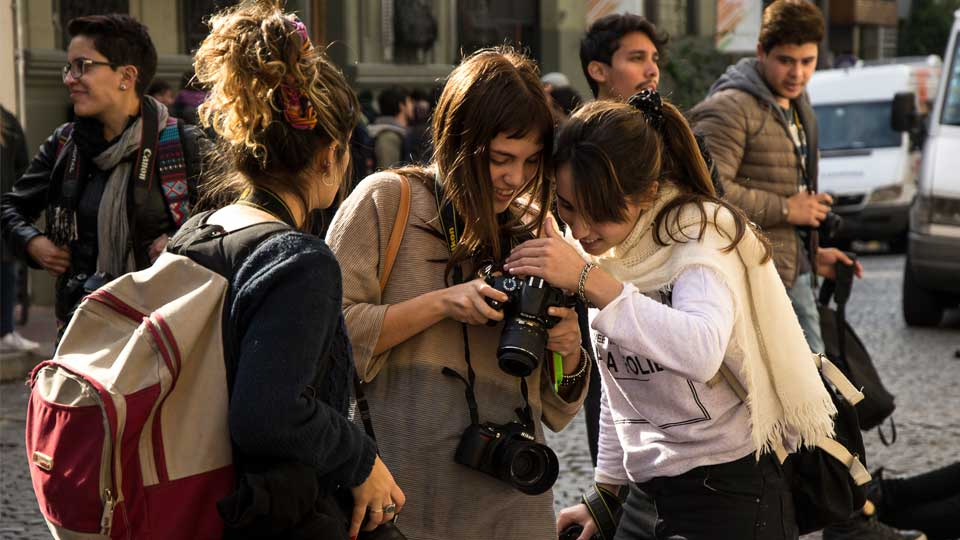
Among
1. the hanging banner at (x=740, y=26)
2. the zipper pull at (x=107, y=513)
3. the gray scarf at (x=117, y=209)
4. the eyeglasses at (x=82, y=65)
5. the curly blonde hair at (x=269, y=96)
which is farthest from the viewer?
the hanging banner at (x=740, y=26)

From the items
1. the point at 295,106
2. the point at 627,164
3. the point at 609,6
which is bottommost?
the point at 627,164

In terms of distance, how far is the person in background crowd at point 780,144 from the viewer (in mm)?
5172

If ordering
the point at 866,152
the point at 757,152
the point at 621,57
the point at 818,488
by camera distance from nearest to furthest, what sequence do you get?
the point at 818,488, the point at 621,57, the point at 757,152, the point at 866,152

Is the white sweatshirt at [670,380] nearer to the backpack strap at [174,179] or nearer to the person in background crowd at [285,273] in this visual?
the person in background crowd at [285,273]

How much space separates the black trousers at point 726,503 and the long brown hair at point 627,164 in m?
0.44

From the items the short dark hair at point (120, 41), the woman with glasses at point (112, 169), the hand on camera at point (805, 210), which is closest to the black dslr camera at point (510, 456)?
the woman with glasses at point (112, 169)

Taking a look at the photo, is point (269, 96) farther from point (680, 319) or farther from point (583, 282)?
point (680, 319)

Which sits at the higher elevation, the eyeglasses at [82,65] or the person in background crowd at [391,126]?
the eyeglasses at [82,65]

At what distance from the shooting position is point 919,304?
34.7 ft

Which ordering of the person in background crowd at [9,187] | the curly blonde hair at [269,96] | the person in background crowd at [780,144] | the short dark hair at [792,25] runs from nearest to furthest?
the curly blonde hair at [269,96], the person in background crowd at [780,144], the short dark hair at [792,25], the person in background crowd at [9,187]

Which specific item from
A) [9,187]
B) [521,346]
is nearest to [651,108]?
[521,346]

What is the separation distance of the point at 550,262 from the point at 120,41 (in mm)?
2425

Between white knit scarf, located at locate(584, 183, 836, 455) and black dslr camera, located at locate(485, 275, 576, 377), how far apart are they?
0.20 m

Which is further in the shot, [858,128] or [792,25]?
[858,128]
